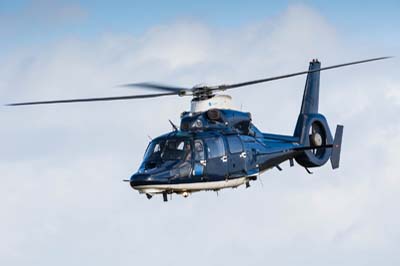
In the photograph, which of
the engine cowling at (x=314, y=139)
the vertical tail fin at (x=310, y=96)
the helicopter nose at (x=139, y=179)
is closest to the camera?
the helicopter nose at (x=139, y=179)

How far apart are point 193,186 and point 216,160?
133 centimetres

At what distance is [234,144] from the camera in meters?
Result: 34.8

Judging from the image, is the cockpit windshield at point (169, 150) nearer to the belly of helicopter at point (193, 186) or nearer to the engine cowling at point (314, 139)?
the belly of helicopter at point (193, 186)

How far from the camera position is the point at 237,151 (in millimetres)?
34844

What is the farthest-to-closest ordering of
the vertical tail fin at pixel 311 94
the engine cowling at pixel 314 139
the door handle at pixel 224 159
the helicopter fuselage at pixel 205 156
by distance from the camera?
the vertical tail fin at pixel 311 94 → the engine cowling at pixel 314 139 → the door handle at pixel 224 159 → the helicopter fuselage at pixel 205 156

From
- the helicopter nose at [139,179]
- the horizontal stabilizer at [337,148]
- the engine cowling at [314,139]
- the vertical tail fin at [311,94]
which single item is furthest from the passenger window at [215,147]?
the vertical tail fin at [311,94]

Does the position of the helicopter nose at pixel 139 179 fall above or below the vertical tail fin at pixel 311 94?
below

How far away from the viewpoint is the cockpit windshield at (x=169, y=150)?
1310 inches

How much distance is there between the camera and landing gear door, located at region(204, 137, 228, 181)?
33.7 metres

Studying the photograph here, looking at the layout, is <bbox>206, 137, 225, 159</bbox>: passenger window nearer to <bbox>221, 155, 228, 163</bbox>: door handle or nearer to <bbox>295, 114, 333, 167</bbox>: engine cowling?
<bbox>221, 155, 228, 163</bbox>: door handle

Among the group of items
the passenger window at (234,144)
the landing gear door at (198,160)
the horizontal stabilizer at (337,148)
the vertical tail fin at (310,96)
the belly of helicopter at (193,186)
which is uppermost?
the vertical tail fin at (310,96)

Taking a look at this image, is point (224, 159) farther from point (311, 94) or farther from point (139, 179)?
point (311, 94)

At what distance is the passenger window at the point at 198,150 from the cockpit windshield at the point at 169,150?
246 mm

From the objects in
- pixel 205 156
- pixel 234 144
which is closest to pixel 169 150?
pixel 205 156
